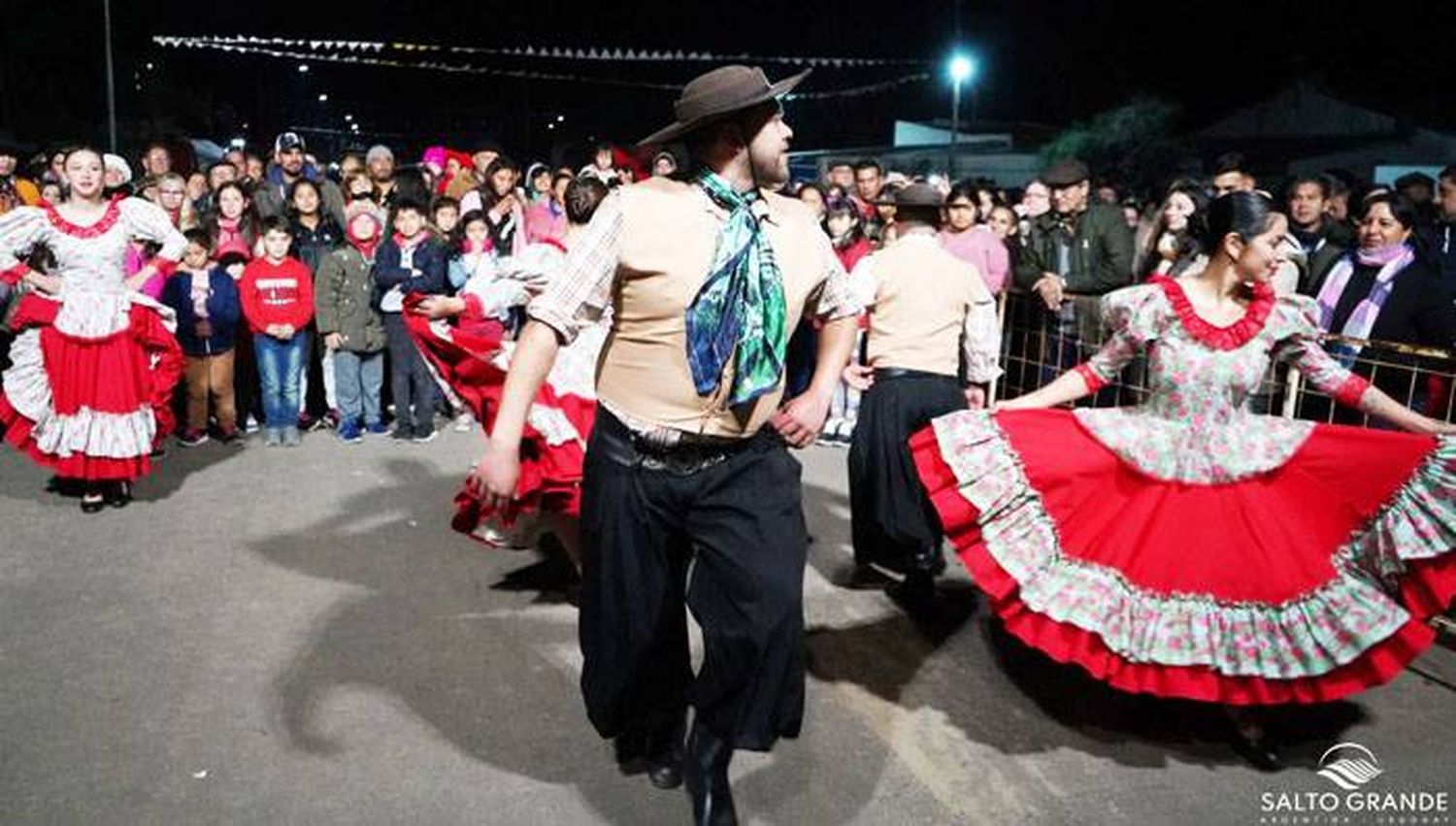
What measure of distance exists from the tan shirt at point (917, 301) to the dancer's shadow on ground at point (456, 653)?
2.11 metres

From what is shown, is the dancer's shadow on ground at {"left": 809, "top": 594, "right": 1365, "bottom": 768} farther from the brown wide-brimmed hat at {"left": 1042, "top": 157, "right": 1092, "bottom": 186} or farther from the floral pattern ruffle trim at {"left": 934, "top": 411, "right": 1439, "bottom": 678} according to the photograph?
the brown wide-brimmed hat at {"left": 1042, "top": 157, "right": 1092, "bottom": 186}

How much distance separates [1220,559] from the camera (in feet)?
13.5

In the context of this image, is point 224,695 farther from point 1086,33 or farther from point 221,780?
point 1086,33

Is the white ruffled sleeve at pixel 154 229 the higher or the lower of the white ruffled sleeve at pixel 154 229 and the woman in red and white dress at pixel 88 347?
the higher

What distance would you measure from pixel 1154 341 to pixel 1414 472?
979 millimetres

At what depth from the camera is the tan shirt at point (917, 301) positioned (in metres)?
5.98

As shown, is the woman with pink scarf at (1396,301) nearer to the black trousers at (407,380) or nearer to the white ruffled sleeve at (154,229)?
the black trousers at (407,380)

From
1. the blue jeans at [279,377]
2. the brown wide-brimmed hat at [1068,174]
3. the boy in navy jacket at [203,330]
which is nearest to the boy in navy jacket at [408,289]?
the blue jeans at [279,377]

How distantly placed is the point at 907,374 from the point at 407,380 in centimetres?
483

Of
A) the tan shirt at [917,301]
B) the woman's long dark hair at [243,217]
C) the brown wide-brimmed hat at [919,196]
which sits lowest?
the tan shirt at [917,301]

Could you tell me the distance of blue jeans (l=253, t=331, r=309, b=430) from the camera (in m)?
9.06

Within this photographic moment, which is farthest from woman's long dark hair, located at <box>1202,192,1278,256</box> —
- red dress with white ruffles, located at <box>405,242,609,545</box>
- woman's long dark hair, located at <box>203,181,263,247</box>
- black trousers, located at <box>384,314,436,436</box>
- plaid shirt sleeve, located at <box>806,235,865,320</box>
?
woman's long dark hair, located at <box>203,181,263,247</box>

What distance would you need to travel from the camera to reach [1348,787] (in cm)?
396

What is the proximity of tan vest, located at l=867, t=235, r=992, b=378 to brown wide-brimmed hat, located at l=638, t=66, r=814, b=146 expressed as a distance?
2.80 m
